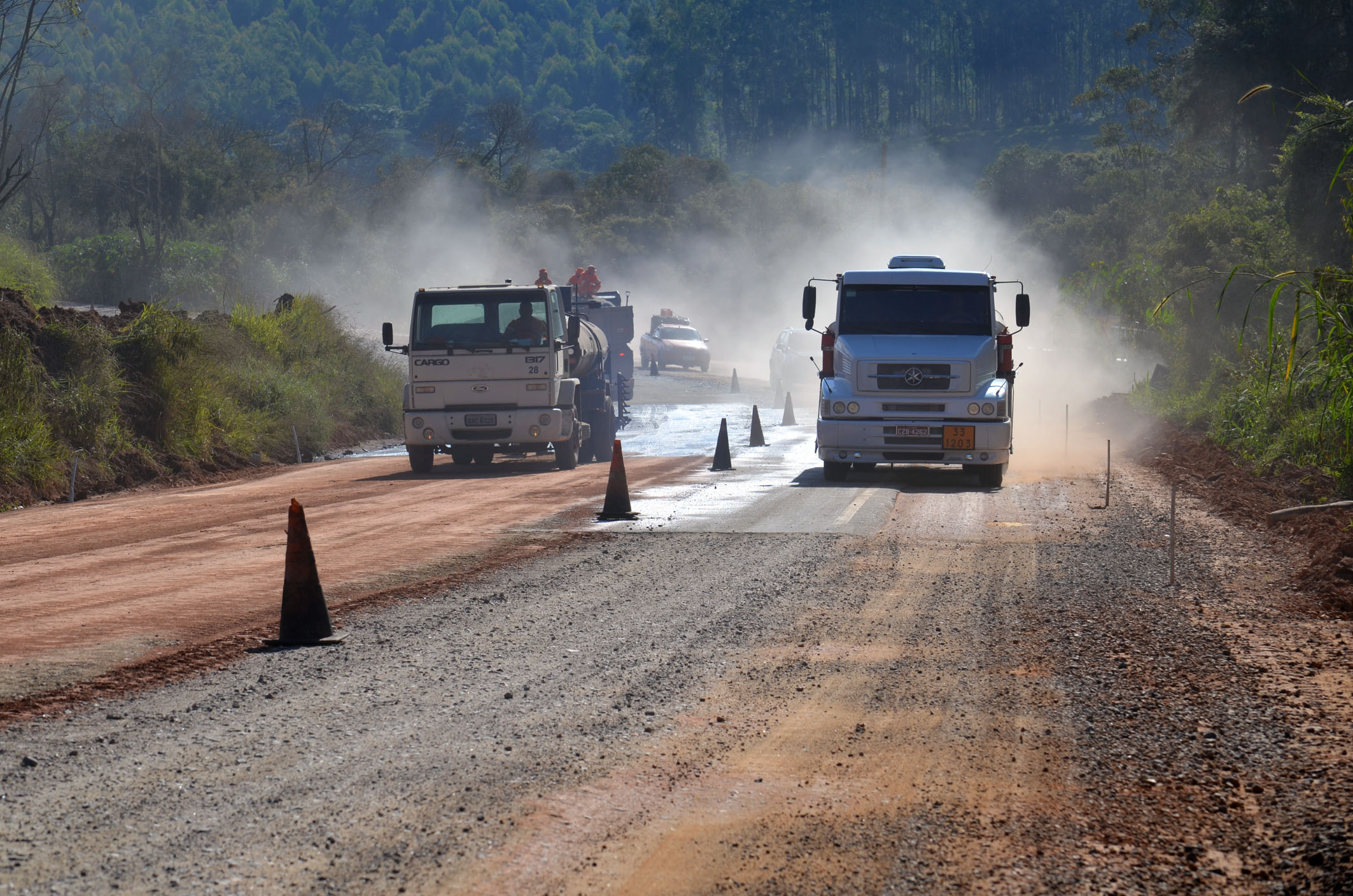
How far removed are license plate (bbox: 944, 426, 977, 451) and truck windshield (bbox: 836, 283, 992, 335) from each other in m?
1.36

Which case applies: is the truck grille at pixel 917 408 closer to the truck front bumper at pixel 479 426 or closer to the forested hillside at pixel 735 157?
the forested hillside at pixel 735 157

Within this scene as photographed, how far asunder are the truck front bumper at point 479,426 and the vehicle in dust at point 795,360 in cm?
1836

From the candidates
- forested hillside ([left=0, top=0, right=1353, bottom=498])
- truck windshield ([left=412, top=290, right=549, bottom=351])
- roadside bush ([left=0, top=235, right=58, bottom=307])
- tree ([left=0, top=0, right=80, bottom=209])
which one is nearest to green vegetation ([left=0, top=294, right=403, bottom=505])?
forested hillside ([left=0, top=0, right=1353, bottom=498])

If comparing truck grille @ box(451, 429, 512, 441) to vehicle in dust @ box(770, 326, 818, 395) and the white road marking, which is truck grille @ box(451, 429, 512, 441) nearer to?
the white road marking

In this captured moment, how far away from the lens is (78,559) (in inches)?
422

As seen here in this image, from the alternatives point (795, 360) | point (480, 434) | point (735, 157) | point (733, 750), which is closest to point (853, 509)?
point (480, 434)

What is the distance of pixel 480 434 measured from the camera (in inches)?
734

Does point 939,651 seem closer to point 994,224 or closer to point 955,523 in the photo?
point 955,523

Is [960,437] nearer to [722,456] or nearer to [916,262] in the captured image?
[722,456]

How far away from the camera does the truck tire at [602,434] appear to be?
23.0 meters

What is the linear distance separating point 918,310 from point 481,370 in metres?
6.22

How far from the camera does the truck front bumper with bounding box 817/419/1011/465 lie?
15844 millimetres

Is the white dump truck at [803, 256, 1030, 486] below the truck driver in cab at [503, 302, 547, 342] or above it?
below

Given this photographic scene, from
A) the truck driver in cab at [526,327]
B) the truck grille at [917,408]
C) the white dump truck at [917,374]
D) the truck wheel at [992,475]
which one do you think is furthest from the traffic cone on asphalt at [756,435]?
the truck wheel at [992,475]
